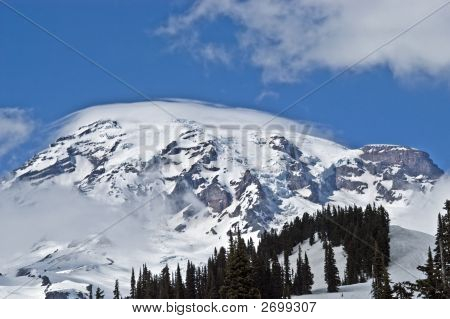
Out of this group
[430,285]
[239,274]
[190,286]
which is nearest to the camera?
[430,285]

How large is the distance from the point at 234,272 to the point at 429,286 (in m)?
23.1

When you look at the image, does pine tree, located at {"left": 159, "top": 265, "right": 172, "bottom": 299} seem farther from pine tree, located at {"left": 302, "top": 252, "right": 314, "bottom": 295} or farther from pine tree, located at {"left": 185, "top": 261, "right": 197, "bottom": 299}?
pine tree, located at {"left": 302, "top": 252, "right": 314, "bottom": 295}

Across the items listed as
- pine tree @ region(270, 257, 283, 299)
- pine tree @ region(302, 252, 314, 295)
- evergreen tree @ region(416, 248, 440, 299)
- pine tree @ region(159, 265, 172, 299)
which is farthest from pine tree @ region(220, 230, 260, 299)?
pine tree @ region(302, 252, 314, 295)

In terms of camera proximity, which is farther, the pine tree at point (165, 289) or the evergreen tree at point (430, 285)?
the pine tree at point (165, 289)

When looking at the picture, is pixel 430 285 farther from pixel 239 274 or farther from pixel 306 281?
pixel 306 281

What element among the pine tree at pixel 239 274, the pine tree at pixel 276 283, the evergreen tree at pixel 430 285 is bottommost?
the evergreen tree at pixel 430 285

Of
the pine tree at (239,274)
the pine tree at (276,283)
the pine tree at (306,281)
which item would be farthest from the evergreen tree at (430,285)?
the pine tree at (306,281)

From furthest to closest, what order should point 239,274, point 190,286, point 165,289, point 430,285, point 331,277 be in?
point 190,286
point 165,289
point 331,277
point 239,274
point 430,285

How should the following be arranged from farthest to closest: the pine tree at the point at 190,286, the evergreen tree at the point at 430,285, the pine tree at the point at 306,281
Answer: the pine tree at the point at 306,281 → the pine tree at the point at 190,286 → the evergreen tree at the point at 430,285

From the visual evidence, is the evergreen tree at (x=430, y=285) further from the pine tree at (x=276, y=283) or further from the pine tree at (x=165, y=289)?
the pine tree at (x=165, y=289)

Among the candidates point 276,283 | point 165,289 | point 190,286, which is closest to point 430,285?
point 276,283
